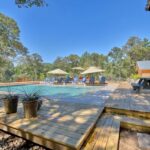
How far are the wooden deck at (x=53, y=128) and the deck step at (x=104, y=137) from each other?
142 millimetres

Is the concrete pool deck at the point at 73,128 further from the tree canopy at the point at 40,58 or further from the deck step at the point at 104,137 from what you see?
the tree canopy at the point at 40,58

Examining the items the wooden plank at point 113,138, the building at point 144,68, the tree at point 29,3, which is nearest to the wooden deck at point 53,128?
the wooden plank at point 113,138

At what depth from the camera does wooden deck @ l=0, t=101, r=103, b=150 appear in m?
2.01

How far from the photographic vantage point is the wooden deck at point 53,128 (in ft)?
6.59

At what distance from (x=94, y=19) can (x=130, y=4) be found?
20.0 feet

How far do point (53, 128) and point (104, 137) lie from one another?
3.07ft

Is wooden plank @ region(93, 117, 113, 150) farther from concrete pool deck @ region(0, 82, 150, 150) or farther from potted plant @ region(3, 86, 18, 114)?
potted plant @ region(3, 86, 18, 114)

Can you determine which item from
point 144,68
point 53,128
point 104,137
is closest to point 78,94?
point 53,128

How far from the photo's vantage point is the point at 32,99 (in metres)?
2.91

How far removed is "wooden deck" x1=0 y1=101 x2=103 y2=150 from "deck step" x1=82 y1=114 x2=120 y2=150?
14 centimetres

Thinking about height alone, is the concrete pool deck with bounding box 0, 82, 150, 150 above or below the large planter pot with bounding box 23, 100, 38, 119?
below

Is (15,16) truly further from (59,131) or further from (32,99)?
(59,131)

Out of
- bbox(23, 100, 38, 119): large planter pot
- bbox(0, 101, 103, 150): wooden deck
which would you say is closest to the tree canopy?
bbox(23, 100, 38, 119): large planter pot

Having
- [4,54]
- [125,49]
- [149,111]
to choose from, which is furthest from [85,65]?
[149,111]
